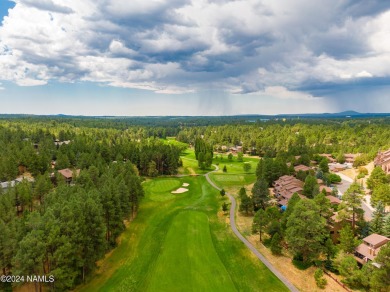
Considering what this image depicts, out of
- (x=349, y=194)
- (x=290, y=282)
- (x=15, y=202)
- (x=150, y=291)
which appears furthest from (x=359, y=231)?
(x=15, y=202)

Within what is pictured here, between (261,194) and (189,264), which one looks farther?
(261,194)

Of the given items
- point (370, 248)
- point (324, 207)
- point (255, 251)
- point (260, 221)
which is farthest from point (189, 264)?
point (370, 248)

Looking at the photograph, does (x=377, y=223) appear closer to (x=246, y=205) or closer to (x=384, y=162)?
(x=246, y=205)

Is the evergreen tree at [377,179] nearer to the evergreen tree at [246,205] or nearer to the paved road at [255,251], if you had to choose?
the evergreen tree at [246,205]

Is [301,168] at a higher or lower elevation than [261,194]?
higher

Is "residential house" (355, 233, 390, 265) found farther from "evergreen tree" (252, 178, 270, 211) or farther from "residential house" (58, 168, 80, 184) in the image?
"residential house" (58, 168, 80, 184)

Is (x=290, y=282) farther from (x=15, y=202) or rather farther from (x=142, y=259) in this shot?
(x=15, y=202)
